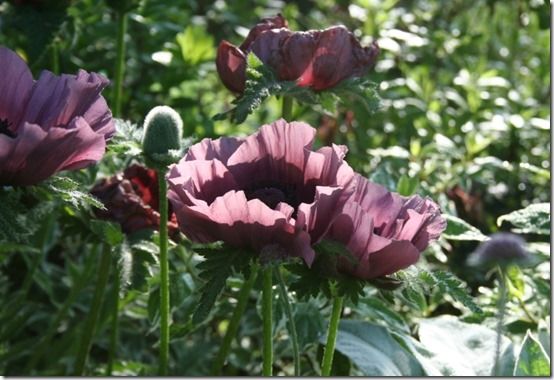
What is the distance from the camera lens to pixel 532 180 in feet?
5.88

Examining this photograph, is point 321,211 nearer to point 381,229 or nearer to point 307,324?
point 381,229

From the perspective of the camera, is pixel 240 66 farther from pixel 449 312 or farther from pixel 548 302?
pixel 449 312

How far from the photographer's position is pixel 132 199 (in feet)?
3.50

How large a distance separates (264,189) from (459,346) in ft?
1.21

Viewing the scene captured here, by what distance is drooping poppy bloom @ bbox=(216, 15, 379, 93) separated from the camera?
1.03 metres

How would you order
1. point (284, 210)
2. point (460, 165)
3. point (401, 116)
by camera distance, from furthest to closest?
point (401, 116) < point (460, 165) < point (284, 210)

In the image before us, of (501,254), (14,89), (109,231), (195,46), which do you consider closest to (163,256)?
(109,231)

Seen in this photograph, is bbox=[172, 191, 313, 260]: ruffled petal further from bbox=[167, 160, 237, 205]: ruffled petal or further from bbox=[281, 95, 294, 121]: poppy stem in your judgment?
bbox=[281, 95, 294, 121]: poppy stem

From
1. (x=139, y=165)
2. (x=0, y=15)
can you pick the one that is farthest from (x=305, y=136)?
(x=0, y=15)

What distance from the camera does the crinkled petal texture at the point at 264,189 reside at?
0.79 meters

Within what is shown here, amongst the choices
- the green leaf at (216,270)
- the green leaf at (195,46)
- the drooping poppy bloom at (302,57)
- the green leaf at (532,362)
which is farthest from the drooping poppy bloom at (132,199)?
the green leaf at (195,46)

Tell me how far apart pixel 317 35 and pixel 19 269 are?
2.65 ft

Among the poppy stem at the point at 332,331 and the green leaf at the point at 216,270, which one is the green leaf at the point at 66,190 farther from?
the poppy stem at the point at 332,331

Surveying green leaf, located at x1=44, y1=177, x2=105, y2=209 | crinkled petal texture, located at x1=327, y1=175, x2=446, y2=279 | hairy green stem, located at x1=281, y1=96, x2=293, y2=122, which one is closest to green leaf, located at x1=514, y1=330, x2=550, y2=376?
crinkled petal texture, located at x1=327, y1=175, x2=446, y2=279
